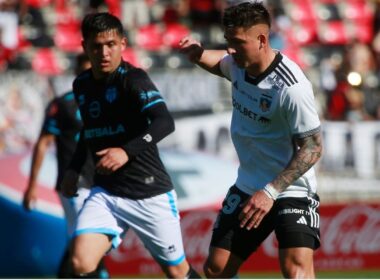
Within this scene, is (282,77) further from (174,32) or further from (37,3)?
(37,3)

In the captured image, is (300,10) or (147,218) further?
(300,10)

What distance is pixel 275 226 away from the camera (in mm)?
6711

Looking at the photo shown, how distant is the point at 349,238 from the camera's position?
12.0 meters

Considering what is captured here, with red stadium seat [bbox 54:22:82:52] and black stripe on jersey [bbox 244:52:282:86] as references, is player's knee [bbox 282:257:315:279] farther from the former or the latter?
red stadium seat [bbox 54:22:82:52]

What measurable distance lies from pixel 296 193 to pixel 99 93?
1.78 m

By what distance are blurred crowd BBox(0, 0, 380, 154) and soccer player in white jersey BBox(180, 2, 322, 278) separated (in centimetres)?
664

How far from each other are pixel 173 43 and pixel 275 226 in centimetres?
1023

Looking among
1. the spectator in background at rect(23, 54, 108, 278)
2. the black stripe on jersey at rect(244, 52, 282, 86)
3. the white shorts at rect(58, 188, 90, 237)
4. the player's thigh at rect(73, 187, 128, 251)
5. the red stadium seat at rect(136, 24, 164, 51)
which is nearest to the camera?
the black stripe on jersey at rect(244, 52, 282, 86)

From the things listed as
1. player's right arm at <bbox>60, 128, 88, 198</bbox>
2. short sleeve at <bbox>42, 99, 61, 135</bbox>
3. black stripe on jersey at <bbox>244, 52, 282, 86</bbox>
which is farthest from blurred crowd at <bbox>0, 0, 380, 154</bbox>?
black stripe on jersey at <bbox>244, 52, 282, 86</bbox>

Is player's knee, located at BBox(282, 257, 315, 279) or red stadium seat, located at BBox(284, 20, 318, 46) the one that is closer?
player's knee, located at BBox(282, 257, 315, 279)

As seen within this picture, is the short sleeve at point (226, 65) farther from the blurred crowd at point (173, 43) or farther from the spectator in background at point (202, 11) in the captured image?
the spectator in background at point (202, 11)

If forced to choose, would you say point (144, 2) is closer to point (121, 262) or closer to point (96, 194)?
point (121, 262)

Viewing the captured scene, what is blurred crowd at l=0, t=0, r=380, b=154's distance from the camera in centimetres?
1332

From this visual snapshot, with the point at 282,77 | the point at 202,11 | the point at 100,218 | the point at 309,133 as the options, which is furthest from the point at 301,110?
the point at 202,11
